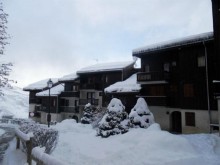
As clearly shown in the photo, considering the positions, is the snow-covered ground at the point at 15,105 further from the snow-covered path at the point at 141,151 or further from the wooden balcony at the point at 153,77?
the snow-covered path at the point at 141,151

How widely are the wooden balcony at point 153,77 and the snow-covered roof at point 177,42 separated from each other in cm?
291

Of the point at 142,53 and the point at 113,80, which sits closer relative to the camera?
the point at 142,53

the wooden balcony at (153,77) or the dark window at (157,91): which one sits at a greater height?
→ the wooden balcony at (153,77)

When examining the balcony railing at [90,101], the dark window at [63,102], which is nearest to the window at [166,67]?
the balcony railing at [90,101]

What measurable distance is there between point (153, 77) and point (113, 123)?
9366 millimetres

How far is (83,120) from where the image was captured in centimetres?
3384

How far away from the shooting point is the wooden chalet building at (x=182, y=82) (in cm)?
2419

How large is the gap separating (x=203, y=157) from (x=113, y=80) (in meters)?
24.8

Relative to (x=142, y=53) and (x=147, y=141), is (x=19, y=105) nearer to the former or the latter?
(x=142, y=53)

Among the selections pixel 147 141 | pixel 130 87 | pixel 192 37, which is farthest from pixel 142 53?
pixel 147 141

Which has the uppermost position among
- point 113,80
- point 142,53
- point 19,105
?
point 142,53

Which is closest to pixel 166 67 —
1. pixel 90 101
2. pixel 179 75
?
pixel 179 75

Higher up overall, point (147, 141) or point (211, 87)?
point (211, 87)

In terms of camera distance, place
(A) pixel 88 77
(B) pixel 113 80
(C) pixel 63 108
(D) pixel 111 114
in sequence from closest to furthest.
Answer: (D) pixel 111 114, (B) pixel 113 80, (A) pixel 88 77, (C) pixel 63 108
